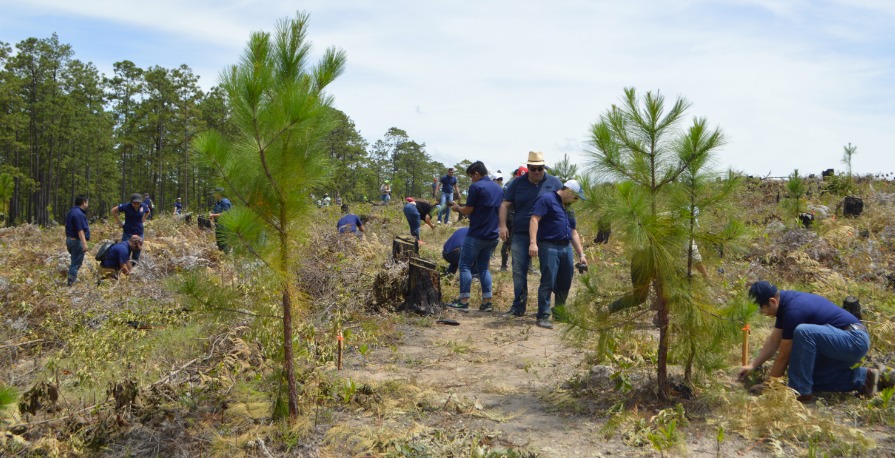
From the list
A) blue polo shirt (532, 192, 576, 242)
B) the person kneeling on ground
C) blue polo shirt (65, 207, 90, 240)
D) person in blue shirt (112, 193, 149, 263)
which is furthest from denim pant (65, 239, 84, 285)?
blue polo shirt (532, 192, 576, 242)

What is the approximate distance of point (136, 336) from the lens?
657 cm

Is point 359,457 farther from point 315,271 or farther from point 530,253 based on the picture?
point 315,271

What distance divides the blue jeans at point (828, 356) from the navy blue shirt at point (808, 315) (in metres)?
0.08

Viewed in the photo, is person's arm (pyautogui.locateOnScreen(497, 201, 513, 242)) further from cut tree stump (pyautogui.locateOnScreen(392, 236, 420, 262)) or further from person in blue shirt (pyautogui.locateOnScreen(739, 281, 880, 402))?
person in blue shirt (pyautogui.locateOnScreen(739, 281, 880, 402))

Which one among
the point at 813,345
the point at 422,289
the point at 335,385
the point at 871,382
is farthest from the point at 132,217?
the point at 871,382

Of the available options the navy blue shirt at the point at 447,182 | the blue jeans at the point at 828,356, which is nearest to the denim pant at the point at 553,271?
the blue jeans at the point at 828,356

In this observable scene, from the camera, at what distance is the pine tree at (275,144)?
367cm

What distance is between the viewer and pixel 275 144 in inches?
151

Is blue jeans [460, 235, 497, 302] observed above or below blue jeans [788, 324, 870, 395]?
above

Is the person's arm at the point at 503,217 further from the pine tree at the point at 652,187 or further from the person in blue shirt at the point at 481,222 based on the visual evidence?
the pine tree at the point at 652,187

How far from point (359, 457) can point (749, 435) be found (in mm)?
2518

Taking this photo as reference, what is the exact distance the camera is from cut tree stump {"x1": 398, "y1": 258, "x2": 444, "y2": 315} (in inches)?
308

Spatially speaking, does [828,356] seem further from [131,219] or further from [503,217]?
[131,219]

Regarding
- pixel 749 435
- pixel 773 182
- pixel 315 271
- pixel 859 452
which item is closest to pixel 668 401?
pixel 749 435
